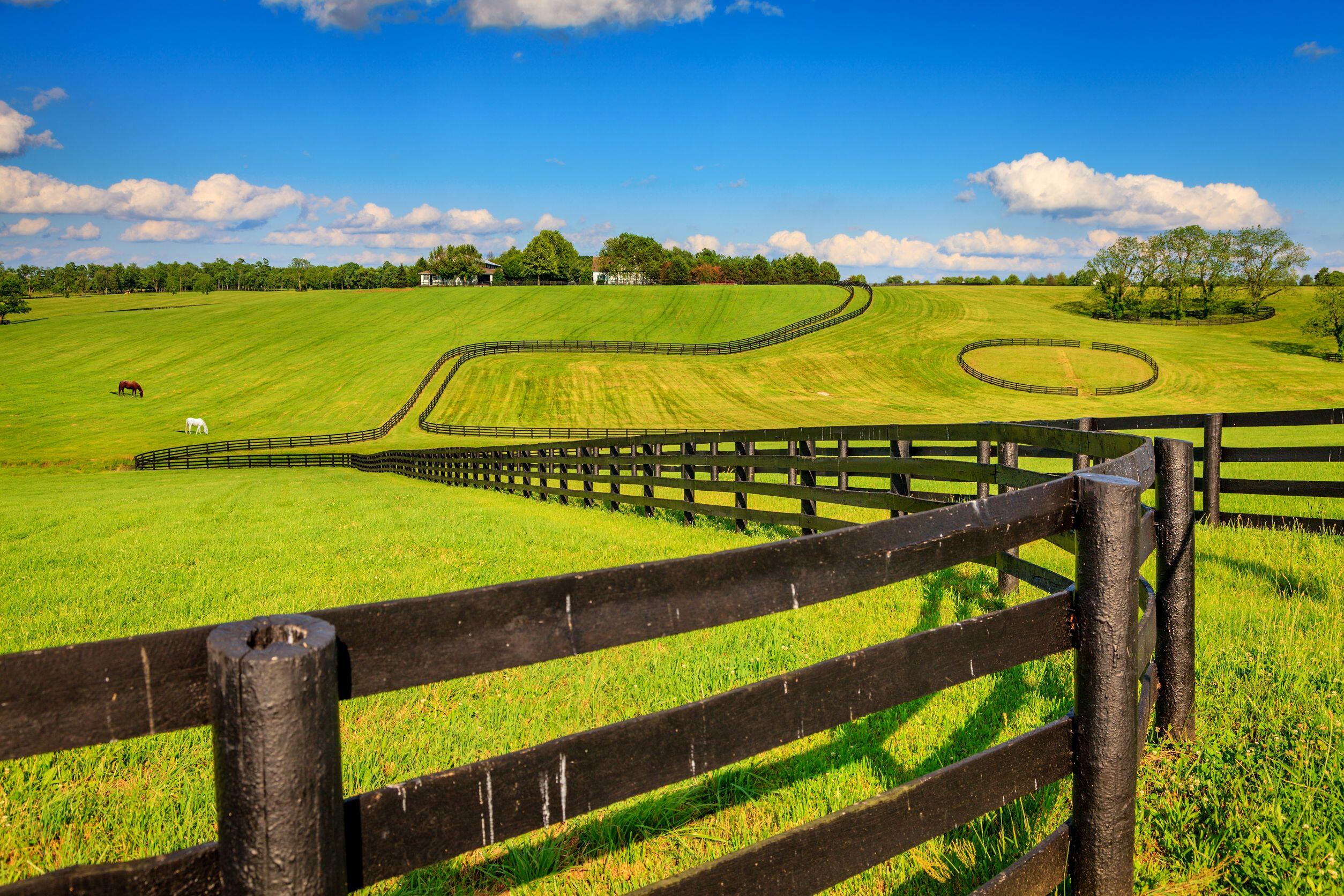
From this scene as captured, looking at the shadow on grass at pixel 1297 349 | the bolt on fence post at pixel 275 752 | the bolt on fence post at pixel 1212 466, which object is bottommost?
the bolt on fence post at pixel 1212 466

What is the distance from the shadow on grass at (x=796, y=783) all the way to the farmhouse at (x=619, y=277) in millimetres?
168625

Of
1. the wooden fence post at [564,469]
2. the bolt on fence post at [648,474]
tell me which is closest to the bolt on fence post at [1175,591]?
the bolt on fence post at [648,474]

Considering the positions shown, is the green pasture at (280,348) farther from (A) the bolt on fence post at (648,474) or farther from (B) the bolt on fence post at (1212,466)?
(B) the bolt on fence post at (1212,466)

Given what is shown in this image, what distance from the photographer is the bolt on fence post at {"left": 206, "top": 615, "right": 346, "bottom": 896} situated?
130cm

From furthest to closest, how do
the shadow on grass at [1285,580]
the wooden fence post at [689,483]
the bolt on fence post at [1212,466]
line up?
the wooden fence post at [689,483] → the bolt on fence post at [1212,466] → the shadow on grass at [1285,580]

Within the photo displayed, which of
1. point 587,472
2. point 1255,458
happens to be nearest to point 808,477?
point 1255,458

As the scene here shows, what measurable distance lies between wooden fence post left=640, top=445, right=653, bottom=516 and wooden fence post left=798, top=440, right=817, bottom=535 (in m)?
3.45

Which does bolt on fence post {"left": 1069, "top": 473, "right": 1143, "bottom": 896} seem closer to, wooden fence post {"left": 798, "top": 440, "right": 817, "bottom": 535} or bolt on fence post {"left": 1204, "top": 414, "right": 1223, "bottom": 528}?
wooden fence post {"left": 798, "top": 440, "right": 817, "bottom": 535}

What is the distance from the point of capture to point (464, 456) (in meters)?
25.4

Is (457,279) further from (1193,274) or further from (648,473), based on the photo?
(648,473)

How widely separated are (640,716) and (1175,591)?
10.0 ft

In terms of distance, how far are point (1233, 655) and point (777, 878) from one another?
3.96 m

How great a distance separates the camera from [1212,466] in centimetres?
880

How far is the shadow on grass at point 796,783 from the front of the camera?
296 centimetres
